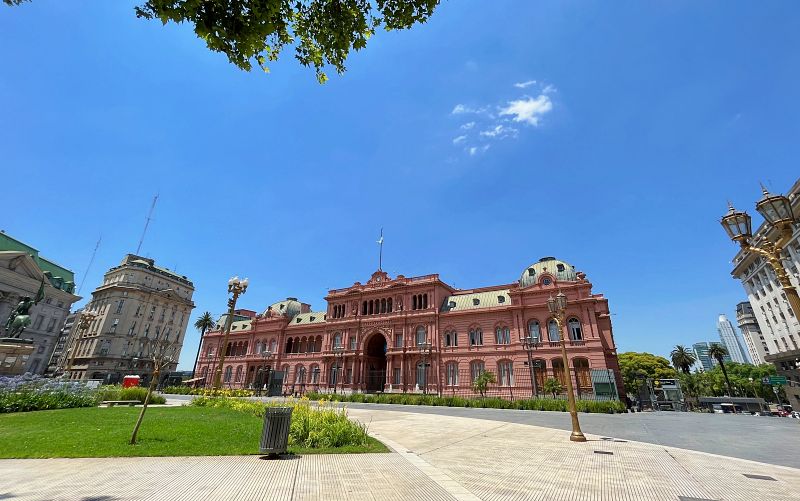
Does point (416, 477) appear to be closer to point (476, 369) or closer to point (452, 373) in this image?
point (476, 369)

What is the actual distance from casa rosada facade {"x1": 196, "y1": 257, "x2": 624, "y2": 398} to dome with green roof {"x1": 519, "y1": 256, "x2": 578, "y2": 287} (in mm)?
116

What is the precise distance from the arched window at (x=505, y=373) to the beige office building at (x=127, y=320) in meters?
53.0

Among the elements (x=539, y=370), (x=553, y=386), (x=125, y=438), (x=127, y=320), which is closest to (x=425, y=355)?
(x=539, y=370)

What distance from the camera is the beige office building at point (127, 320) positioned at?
6150 centimetres

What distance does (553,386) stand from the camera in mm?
32062

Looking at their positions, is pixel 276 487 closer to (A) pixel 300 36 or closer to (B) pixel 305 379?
(A) pixel 300 36

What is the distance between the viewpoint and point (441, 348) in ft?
140

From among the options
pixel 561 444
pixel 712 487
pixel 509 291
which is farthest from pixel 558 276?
pixel 712 487

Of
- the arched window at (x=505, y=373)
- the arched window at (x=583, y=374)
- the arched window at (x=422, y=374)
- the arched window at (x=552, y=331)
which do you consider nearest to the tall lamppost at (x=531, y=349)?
the arched window at (x=552, y=331)

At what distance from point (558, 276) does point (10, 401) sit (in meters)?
44.0

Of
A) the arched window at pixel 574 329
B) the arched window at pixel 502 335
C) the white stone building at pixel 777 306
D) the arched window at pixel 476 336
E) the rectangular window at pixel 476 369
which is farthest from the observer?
the white stone building at pixel 777 306

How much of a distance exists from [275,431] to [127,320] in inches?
3034

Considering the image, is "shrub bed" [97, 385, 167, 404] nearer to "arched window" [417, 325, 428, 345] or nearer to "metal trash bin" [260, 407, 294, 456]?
"metal trash bin" [260, 407, 294, 456]

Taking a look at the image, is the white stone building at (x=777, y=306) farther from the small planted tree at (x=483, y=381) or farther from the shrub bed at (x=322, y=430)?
the shrub bed at (x=322, y=430)
